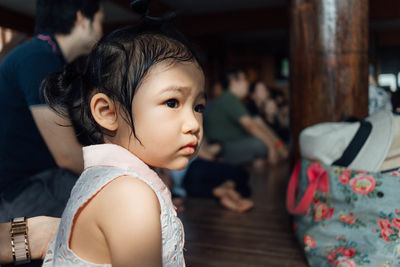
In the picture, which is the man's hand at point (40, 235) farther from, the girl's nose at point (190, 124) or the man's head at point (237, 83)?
the man's head at point (237, 83)

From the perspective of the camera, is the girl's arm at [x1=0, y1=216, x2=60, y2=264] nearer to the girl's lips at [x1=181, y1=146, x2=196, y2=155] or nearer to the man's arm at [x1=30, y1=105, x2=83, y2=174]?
the man's arm at [x1=30, y1=105, x2=83, y2=174]

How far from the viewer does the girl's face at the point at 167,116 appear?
69 centimetres

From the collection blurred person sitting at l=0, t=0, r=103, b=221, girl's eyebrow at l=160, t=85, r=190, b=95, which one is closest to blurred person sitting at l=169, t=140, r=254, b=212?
blurred person sitting at l=0, t=0, r=103, b=221

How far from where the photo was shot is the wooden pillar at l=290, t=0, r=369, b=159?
59.8 inches

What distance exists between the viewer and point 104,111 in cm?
74

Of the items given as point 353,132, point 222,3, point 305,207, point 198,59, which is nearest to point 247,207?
point 305,207

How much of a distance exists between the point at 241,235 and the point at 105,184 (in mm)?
1262

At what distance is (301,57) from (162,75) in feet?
3.69

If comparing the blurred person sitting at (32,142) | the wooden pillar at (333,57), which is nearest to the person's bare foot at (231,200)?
the wooden pillar at (333,57)

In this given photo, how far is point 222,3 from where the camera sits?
647 cm

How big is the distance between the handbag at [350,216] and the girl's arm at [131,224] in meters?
0.76

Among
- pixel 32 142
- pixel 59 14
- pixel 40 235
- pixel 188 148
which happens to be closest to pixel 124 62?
pixel 188 148

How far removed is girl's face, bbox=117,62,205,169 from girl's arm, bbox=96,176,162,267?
0.10 meters

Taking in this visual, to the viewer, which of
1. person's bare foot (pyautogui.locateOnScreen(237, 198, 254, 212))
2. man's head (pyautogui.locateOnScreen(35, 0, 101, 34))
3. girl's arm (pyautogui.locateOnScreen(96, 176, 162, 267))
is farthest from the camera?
person's bare foot (pyautogui.locateOnScreen(237, 198, 254, 212))
